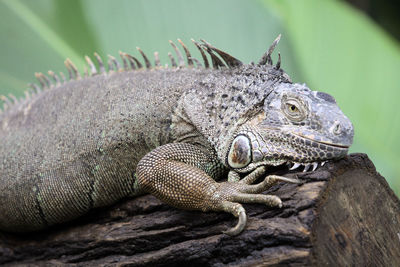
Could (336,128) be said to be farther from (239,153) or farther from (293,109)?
(239,153)

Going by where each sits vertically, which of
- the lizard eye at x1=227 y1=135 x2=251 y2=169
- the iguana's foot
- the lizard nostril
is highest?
the lizard nostril

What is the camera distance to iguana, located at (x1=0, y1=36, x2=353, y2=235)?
2672mm

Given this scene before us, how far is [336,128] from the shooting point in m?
2.60

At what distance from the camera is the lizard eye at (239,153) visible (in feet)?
9.16

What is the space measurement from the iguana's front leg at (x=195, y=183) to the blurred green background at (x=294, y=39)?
240 centimetres

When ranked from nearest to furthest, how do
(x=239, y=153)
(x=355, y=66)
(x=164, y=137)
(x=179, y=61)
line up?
(x=239, y=153) < (x=164, y=137) < (x=179, y=61) < (x=355, y=66)

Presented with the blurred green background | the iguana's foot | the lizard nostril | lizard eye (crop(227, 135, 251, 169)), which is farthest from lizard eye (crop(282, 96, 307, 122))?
the blurred green background

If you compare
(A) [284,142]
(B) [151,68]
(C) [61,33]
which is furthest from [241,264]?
(C) [61,33]

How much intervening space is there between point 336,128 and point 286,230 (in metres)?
0.72

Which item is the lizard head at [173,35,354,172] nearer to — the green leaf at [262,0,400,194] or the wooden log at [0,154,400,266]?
the wooden log at [0,154,400,266]

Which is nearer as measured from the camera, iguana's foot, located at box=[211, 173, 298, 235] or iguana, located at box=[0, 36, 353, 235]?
iguana's foot, located at box=[211, 173, 298, 235]

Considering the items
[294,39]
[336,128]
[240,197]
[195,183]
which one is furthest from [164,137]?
[294,39]

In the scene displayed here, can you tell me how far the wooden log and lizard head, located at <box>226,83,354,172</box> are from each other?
4.7 inches

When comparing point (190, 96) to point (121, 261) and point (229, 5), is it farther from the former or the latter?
point (229, 5)
